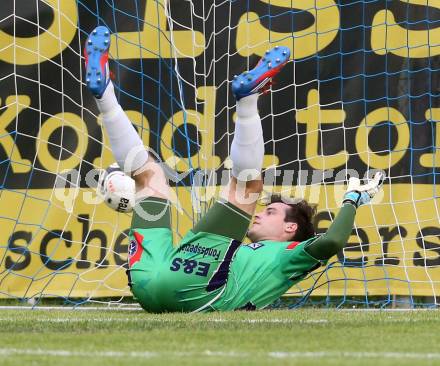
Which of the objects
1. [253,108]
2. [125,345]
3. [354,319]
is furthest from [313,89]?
[125,345]

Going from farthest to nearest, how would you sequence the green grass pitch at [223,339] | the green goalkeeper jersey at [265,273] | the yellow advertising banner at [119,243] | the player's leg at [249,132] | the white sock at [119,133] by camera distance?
the yellow advertising banner at [119,243] < the green goalkeeper jersey at [265,273] < the white sock at [119,133] < the player's leg at [249,132] < the green grass pitch at [223,339]

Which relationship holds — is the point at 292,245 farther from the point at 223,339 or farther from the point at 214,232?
the point at 223,339

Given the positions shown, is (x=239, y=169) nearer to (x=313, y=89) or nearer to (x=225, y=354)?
(x=225, y=354)

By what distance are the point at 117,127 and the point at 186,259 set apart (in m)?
0.61

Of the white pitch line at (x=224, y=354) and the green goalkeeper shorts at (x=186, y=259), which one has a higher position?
the green goalkeeper shorts at (x=186, y=259)

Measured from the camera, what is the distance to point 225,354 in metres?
2.50

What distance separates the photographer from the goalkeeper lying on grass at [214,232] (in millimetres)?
3764

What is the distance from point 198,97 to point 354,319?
2302 mm

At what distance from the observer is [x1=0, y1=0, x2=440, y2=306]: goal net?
5359 mm

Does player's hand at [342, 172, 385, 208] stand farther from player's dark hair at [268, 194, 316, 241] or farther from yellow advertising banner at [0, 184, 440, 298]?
yellow advertising banner at [0, 184, 440, 298]

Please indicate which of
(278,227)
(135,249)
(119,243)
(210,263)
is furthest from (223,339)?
(119,243)

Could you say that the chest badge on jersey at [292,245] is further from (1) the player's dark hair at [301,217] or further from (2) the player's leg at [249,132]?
(2) the player's leg at [249,132]

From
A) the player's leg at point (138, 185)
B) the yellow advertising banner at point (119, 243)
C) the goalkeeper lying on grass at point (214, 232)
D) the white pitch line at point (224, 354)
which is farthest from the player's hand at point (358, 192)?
the white pitch line at point (224, 354)

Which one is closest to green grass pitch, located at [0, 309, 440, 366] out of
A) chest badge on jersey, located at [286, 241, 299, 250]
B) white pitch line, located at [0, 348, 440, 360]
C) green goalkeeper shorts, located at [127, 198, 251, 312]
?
white pitch line, located at [0, 348, 440, 360]
